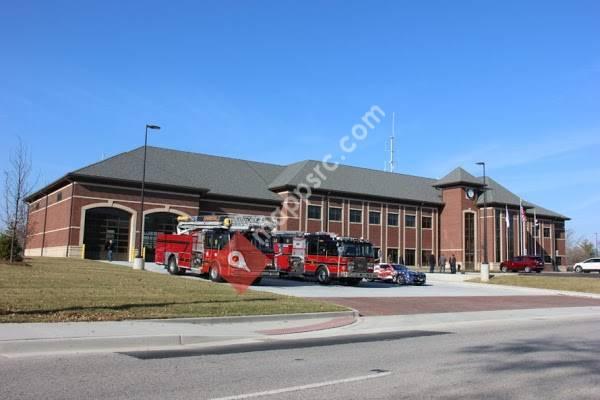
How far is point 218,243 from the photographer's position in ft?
90.9

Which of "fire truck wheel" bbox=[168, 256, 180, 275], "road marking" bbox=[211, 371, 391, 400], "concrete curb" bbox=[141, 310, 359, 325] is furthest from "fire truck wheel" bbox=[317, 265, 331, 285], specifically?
"road marking" bbox=[211, 371, 391, 400]

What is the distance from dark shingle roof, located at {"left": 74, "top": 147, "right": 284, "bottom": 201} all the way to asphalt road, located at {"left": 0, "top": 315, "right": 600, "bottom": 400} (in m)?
42.0

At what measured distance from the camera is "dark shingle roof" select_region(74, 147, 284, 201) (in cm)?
5134

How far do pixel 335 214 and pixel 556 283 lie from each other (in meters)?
30.3

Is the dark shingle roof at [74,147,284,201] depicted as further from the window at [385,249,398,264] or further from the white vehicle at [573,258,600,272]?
the white vehicle at [573,258,600,272]

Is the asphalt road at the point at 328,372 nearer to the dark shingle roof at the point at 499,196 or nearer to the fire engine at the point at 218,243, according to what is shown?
the fire engine at the point at 218,243

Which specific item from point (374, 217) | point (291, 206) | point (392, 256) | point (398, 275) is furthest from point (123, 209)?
point (392, 256)

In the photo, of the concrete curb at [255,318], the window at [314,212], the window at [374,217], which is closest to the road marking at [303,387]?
the concrete curb at [255,318]

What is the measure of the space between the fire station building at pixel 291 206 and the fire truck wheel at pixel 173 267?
10742mm

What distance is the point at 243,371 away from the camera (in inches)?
342

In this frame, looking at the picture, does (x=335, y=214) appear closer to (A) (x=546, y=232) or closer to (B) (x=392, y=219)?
(B) (x=392, y=219)

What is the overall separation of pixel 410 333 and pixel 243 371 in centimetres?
676

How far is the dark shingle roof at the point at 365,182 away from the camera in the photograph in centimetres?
6375

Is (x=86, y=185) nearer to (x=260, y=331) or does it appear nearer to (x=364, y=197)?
(x=364, y=197)
